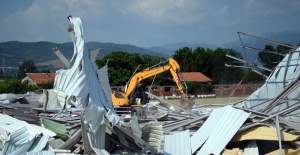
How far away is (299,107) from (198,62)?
A: 191 ft

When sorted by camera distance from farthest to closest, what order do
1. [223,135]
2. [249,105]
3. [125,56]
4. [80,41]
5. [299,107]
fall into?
[125,56]
[249,105]
[299,107]
[223,135]
[80,41]

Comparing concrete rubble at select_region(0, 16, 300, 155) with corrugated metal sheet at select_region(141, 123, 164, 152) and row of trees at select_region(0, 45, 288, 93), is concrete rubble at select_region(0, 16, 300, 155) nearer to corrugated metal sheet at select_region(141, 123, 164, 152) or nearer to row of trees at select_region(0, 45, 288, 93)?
corrugated metal sheet at select_region(141, 123, 164, 152)

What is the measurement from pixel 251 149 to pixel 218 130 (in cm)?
64

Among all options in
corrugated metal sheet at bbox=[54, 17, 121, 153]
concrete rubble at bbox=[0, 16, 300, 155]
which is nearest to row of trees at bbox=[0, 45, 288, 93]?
concrete rubble at bbox=[0, 16, 300, 155]

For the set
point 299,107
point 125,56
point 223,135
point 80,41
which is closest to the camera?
point 80,41

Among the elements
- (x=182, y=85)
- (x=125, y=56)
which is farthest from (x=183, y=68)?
(x=182, y=85)

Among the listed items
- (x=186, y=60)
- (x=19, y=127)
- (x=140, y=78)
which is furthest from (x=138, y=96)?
(x=186, y=60)

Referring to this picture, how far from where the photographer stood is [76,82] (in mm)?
6195

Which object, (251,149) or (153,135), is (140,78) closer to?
(251,149)

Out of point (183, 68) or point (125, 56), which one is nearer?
point (125, 56)

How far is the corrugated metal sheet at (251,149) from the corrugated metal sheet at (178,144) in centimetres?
96

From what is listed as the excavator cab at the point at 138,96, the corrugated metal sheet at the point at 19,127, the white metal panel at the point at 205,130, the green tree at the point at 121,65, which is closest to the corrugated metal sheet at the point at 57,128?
the corrugated metal sheet at the point at 19,127

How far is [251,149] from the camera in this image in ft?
23.8

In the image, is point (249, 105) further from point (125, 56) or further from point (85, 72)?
point (125, 56)
